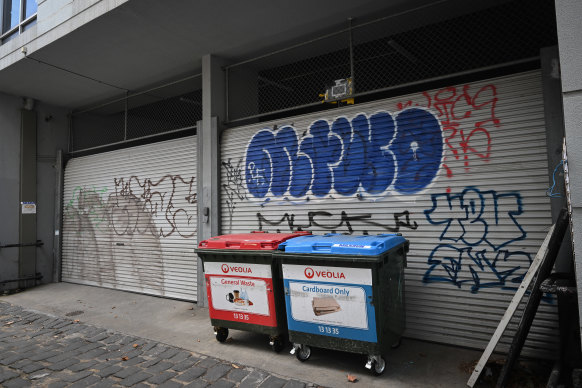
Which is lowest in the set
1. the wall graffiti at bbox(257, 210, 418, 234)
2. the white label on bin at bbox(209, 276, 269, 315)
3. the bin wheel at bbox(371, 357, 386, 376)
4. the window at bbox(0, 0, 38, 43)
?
the bin wheel at bbox(371, 357, 386, 376)

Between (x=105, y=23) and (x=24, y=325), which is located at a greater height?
(x=105, y=23)

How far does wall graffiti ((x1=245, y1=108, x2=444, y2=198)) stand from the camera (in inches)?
183

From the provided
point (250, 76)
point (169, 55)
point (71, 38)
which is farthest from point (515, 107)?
point (71, 38)

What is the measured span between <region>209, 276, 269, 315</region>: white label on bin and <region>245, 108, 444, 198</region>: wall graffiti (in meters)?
1.80

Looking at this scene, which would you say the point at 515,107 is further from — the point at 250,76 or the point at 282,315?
the point at 250,76

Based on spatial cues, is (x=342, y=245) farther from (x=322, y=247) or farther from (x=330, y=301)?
(x=330, y=301)

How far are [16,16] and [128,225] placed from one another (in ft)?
18.4

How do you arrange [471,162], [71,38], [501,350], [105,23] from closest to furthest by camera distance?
[501,350] → [471,162] → [105,23] → [71,38]

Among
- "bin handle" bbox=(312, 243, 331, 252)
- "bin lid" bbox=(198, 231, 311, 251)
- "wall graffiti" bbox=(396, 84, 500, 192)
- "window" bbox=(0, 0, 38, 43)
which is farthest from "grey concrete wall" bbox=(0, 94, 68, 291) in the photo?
"wall graffiti" bbox=(396, 84, 500, 192)

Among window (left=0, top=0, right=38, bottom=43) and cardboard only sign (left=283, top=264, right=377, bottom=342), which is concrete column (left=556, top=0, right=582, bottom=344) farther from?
window (left=0, top=0, right=38, bottom=43)

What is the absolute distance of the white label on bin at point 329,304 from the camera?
359cm

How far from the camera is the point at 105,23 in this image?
558 centimetres

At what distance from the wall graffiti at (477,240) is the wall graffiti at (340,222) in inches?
13.7

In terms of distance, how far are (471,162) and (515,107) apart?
0.78 meters
